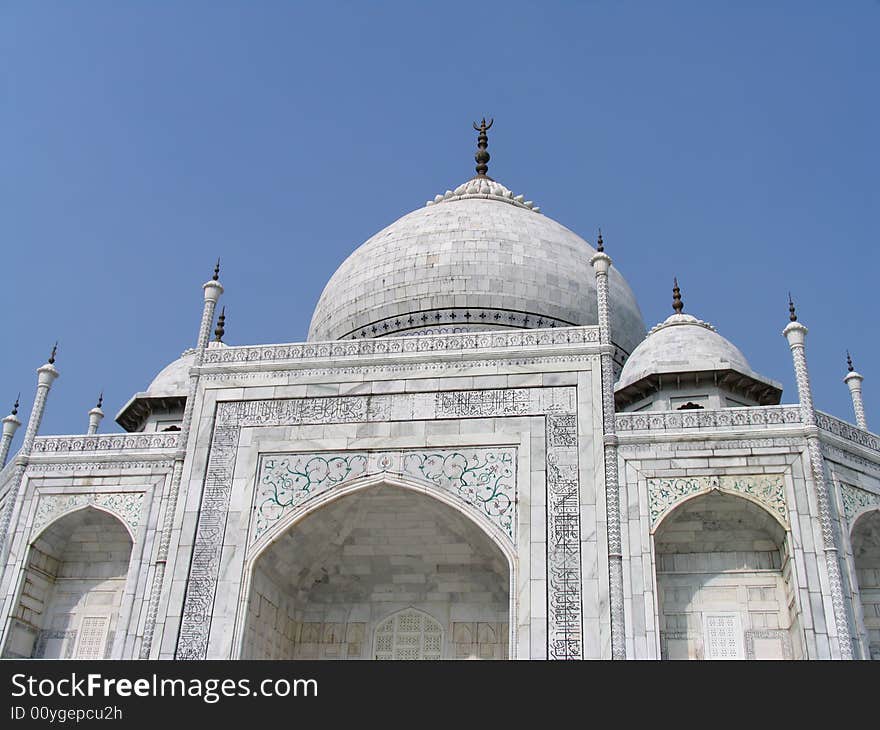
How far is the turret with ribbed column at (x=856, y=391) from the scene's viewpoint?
14.3 m

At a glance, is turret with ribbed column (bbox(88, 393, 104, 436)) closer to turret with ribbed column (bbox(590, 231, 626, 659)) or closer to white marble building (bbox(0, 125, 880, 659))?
white marble building (bbox(0, 125, 880, 659))

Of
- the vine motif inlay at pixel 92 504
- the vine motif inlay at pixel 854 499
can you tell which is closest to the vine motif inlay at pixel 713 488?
the vine motif inlay at pixel 854 499

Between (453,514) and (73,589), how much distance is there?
517cm

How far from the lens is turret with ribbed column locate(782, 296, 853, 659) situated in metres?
10.5

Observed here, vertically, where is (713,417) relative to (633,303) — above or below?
below

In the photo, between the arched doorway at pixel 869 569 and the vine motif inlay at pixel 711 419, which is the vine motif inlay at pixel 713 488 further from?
the arched doorway at pixel 869 569

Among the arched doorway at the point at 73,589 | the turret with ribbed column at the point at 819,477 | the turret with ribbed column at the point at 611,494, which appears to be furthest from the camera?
the arched doorway at the point at 73,589

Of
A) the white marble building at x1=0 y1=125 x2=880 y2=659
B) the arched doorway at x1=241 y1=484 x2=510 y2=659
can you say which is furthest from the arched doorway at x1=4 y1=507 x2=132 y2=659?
the arched doorway at x1=241 y1=484 x2=510 y2=659

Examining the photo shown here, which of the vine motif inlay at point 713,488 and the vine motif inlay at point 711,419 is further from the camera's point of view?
the vine motif inlay at point 711,419

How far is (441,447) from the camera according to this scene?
39.9ft

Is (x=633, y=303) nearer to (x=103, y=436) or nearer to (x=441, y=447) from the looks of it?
(x=441, y=447)

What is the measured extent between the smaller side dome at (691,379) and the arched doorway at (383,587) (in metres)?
3.49

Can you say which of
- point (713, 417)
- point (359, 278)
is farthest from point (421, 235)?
point (713, 417)
